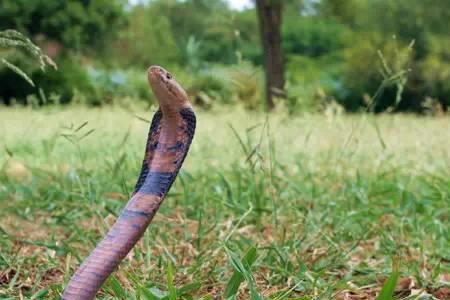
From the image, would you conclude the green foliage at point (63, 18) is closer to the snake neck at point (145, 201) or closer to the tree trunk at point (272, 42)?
the tree trunk at point (272, 42)

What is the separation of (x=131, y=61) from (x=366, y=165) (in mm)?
22215

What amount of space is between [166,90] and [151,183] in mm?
163

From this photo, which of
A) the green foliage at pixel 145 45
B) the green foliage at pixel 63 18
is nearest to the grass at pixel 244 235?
the green foliage at pixel 63 18

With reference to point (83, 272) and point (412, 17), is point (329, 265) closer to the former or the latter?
point (83, 272)

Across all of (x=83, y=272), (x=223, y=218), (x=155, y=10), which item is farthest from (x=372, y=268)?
(x=155, y=10)

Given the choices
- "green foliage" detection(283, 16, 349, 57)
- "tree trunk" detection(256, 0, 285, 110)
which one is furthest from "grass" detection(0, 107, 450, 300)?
"green foliage" detection(283, 16, 349, 57)

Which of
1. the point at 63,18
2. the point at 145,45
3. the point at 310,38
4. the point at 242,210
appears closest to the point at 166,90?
the point at 242,210

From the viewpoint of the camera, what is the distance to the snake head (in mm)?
1037

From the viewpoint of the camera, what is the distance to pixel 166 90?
107 centimetres

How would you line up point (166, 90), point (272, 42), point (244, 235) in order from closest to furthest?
point (166, 90), point (244, 235), point (272, 42)

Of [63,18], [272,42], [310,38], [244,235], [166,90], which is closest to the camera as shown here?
[166,90]

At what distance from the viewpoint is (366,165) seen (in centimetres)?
400

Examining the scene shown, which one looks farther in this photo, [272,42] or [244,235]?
[272,42]

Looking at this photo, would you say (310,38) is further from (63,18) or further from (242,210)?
(242,210)
